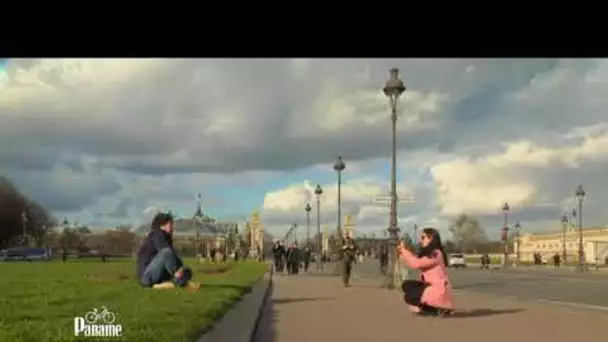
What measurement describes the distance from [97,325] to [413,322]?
504 centimetres

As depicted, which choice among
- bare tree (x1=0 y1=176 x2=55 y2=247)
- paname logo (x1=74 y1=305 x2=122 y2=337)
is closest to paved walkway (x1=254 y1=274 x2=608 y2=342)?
paname logo (x1=74 y1=305 x2=122 y2=337)

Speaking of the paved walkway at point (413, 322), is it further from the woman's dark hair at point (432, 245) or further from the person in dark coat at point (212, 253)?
the person in dark coat at point (212, 253)

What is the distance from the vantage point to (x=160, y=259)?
11.3 metres

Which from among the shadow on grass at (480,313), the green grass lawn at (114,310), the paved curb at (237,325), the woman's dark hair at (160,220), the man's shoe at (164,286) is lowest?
the shadow on grass at (480,313)

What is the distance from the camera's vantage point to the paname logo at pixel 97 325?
26.0 feet

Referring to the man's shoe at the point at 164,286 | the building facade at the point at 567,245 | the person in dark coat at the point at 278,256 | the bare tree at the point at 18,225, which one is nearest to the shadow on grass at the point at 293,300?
the man's shoe at the point at 164,286

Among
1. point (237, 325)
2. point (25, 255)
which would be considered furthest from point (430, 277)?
point (25, 255)

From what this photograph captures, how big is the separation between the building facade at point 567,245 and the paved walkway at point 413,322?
6598cm

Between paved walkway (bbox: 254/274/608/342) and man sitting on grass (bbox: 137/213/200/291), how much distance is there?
1361 mm

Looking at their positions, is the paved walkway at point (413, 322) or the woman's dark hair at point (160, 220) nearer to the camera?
the paved walkway at point (413, 322)

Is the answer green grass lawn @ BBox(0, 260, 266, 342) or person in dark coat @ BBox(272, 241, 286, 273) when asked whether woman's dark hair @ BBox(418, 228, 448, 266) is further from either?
person in dark coat @ BBox(272, 241, 286, 273)

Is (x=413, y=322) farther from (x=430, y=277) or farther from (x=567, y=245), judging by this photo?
(x=567, y=245)
